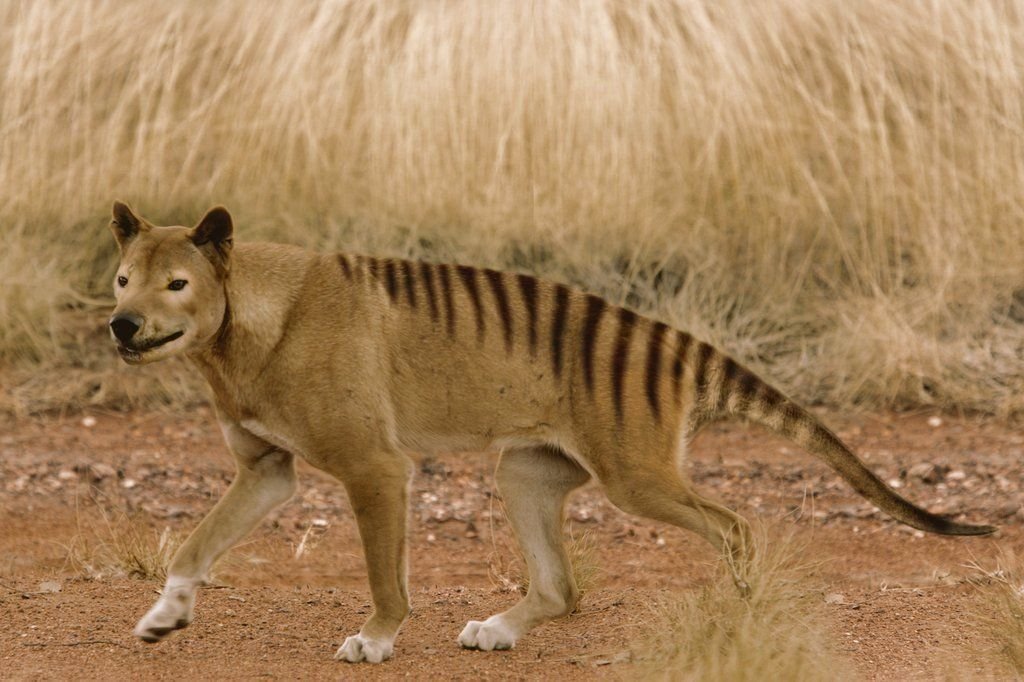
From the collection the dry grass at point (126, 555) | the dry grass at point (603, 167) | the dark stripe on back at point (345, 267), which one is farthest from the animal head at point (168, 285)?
the dry grass at point (603, 167)

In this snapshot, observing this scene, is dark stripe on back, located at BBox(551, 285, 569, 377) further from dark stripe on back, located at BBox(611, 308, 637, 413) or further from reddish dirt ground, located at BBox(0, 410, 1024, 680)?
reddish dirt ground, located at BBox(0, 410, 1024, 680)

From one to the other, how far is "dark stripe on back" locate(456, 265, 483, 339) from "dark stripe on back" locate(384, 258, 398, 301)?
0.71ft

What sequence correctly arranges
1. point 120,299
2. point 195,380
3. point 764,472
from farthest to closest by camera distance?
point 195,380 < point 764,472 < point 120,299

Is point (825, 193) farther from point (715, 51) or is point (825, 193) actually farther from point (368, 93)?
point (368, 93)

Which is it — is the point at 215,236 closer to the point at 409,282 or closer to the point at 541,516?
the point at 409,282

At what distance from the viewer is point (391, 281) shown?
528cm

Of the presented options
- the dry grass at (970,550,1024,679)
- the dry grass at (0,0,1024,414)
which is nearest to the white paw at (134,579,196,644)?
the dry grass at (970,550,1024,679)

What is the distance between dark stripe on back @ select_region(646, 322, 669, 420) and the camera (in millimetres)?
5113

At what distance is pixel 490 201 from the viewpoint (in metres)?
9.65

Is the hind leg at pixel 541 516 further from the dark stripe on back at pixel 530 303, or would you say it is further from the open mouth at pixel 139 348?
the open mouth at pixel 139 348

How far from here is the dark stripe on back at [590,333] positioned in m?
5.11

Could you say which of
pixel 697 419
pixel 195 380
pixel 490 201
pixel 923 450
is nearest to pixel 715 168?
pixel 490 201

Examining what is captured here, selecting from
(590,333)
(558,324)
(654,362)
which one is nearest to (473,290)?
(558,324)

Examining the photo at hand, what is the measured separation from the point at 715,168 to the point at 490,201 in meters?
1.38
